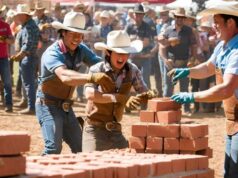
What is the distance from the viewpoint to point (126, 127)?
1405 cm

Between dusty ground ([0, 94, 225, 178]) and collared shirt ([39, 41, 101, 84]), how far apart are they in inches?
97.6

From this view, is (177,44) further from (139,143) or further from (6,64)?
(139,143)

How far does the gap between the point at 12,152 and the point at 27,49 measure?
33.6 feet

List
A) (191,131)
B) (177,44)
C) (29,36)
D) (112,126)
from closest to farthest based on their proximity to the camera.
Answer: (191,131) → (112,126) → (29,36) → (177,44)

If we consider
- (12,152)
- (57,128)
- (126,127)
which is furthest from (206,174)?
(126,127)

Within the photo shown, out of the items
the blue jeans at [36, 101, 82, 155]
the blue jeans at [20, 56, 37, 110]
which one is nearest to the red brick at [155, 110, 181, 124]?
the blue jeans at [36, 101, 82, 155]

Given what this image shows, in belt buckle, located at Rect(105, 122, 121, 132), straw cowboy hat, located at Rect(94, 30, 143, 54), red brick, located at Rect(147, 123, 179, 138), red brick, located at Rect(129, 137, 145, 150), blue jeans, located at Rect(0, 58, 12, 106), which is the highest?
straw cowboy hat, located at Rect(94, 30, 143, 54)

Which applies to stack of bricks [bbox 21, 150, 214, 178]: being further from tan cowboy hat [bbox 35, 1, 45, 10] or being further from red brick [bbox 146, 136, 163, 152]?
tan cowboy hat [bbox 35, 1, 45, 10]

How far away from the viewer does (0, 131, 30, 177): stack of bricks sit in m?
4.67

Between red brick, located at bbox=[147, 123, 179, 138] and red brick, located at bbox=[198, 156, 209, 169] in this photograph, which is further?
red brick, located at bbox=[147, 123, 179, 138]

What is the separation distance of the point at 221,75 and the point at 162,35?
30.6 feet

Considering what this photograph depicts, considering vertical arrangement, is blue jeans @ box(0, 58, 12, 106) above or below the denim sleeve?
below

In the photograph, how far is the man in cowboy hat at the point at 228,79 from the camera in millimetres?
6375

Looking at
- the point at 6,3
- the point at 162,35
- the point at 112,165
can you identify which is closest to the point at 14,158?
the point at 112,165
